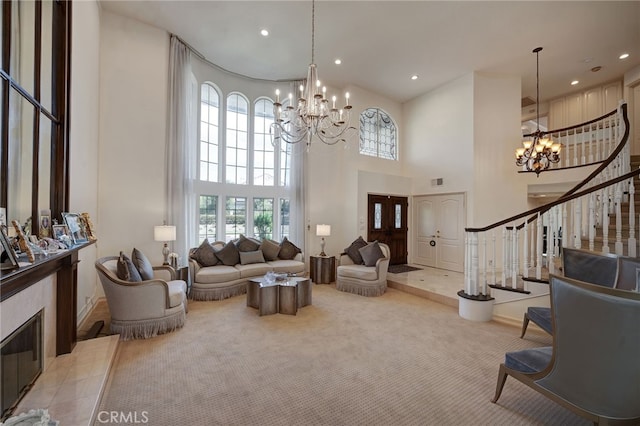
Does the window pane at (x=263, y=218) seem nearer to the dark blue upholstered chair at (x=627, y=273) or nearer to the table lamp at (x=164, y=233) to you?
the table lamp at (x=164, y=233)

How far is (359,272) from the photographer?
4.80 meters

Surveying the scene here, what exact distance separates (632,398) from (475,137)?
547 centimetres

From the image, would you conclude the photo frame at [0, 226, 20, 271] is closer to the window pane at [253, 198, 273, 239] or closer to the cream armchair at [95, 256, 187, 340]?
the cream armchair at [95, 256, 187, 340]

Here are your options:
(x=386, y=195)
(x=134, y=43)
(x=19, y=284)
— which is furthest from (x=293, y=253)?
(x=134, y=43)

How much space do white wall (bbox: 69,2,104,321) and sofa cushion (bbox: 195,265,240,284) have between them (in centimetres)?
147

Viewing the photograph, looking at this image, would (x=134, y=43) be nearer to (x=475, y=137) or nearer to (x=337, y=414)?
(x=337, y=414)

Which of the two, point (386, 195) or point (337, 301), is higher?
point (386, 195)

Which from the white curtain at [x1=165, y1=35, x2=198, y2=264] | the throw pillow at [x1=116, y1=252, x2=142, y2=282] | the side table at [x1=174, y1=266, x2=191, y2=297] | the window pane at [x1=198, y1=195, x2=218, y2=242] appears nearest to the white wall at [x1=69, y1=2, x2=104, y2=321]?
the throw pillow at [x1=116, y1=252, x2=142, y2=282]

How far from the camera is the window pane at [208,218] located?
17.8ft

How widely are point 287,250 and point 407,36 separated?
483 cm

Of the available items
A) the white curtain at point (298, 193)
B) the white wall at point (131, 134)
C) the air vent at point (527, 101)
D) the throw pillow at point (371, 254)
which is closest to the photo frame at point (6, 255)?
the white wall at point (131, 134)

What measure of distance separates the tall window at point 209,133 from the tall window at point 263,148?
861mm

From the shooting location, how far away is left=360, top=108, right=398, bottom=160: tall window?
6.91m

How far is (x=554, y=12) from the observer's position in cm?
415
